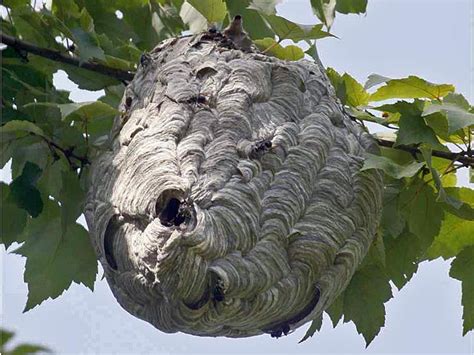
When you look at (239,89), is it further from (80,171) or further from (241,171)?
(80,171)

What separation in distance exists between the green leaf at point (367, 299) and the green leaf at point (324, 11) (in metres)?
0.74

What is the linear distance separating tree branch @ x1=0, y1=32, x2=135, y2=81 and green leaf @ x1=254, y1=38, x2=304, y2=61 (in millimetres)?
392

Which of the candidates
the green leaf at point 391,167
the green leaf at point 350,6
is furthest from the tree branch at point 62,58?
the green leaf at point 350,6

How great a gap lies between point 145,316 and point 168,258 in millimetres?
280

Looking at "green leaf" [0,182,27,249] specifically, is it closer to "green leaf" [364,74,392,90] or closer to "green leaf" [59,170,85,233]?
"green leaf" [59,170,85,233]

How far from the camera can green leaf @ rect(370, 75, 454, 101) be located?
8.43 ft

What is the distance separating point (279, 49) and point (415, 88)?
41cm

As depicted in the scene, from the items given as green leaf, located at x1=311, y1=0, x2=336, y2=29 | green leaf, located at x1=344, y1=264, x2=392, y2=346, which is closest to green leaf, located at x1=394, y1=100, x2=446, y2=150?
green leaf, located at x1=344, y1=264, x2=392, y2=346

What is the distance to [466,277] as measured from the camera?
271 cm

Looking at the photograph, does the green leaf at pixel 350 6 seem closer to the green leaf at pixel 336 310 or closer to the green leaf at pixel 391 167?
the green leaf at pixel 391 167

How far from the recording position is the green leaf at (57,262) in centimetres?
274

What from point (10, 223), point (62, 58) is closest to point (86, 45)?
point (62, 58)

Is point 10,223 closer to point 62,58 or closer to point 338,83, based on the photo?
point 62,58

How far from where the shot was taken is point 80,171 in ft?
8.79
